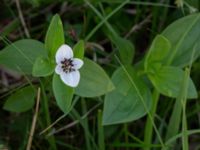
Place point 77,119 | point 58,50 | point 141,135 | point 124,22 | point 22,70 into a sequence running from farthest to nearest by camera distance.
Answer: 1. point 124,22
2. point 141,135
3. point 77,119
4. point 22,70
5. point 58,50

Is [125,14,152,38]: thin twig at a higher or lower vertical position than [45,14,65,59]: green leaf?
lower

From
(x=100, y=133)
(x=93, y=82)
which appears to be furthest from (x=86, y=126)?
(x=93, y=82)

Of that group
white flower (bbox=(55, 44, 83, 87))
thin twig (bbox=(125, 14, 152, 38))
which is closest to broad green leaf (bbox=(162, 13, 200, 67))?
thin twig (bbox=(125, 14, 152, 38))

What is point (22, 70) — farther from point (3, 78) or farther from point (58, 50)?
point (3, 78)

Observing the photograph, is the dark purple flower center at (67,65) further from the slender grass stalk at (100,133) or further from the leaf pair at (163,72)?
the leaf pair at (163,72)

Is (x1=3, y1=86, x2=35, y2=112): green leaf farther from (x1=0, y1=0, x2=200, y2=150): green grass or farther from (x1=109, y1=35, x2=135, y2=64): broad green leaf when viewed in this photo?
(x1=109, y1=35, x2=135, y2=64): broad green leaf

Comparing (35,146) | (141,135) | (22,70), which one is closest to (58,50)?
(22,70)
